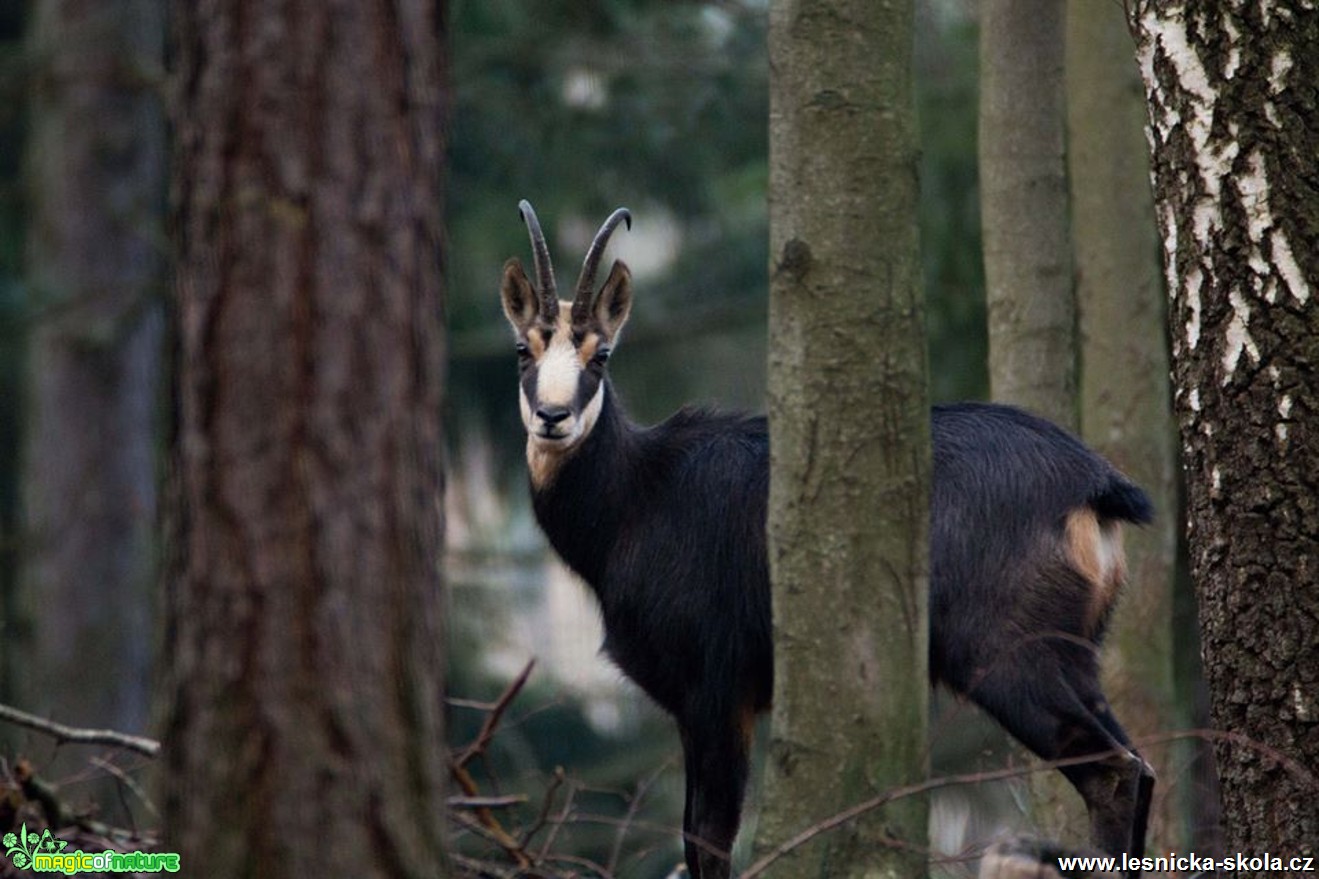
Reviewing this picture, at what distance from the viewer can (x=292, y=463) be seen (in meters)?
3.58

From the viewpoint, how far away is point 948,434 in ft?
21.5

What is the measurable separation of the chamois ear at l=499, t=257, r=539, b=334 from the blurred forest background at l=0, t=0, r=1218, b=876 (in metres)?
6.73

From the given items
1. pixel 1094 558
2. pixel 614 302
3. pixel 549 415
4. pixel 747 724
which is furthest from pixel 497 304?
pixel 1094 558

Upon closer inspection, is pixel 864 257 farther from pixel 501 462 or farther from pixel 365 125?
pixel 501 462

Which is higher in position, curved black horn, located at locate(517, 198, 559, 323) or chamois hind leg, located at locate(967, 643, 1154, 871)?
curved black horn, located at locate(517, 198, 559, 323)

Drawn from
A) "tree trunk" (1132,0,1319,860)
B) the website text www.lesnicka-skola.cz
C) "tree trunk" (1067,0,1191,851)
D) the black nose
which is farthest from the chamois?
"tree trunk" (1067,0,1191,851)

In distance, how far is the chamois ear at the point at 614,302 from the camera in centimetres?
737

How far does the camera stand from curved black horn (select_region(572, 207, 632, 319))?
23.1 feet

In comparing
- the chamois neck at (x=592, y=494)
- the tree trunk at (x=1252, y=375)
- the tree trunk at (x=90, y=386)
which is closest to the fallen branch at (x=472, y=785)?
the chamois neck at (x=592, y=494)

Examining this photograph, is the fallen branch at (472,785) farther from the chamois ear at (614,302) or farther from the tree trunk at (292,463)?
the tree trunk at (292,463)

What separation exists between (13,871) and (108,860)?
28 centimetres

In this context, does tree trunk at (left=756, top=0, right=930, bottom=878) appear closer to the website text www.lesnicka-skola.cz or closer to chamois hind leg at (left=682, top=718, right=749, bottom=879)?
the website text www.lesnicka-skola.cz

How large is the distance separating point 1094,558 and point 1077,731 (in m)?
0.62

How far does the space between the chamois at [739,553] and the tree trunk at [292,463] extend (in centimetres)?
220
